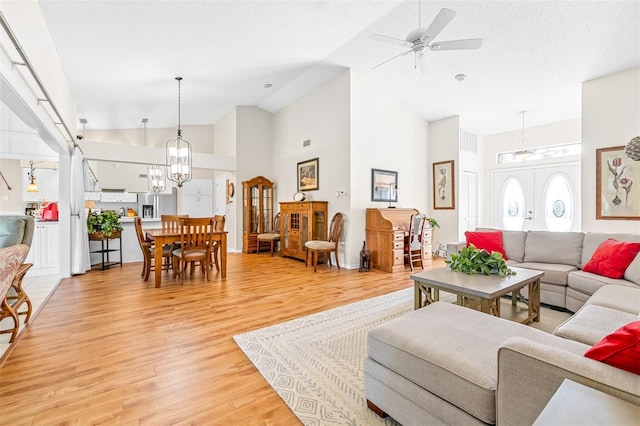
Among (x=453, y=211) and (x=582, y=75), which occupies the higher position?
(x=582, y=75)

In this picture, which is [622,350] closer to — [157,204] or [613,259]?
[613,259]

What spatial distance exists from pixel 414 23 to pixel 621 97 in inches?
125

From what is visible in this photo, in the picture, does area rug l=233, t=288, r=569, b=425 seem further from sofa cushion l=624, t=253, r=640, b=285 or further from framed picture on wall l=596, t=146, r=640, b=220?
framed picture on wall l=596, t=146, r=640, b=220

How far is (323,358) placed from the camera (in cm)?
212

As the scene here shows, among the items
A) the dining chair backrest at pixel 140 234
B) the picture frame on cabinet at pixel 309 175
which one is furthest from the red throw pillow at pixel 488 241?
the dining chair backrest at pixel 140 234

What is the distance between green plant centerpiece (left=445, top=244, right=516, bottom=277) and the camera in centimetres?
274

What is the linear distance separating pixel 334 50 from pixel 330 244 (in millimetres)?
3212

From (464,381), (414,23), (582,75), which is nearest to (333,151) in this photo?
(414,23)

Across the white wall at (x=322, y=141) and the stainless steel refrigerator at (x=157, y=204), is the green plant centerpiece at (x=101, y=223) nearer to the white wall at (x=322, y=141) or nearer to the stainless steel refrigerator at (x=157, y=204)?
the white wall at (x=322, y=141)

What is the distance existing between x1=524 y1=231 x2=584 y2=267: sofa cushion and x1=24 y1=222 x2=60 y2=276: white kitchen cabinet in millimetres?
6900

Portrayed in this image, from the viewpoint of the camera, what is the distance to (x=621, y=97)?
4.15m

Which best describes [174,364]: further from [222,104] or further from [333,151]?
[222,104]

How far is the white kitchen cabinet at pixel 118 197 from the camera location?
8.43m

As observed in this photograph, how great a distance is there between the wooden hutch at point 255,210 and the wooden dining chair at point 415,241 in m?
3.65
